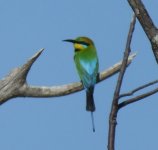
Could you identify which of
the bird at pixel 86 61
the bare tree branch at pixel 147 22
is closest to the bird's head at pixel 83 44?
the bird at pixel 86 61

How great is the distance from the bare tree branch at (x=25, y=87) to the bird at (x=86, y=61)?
12cm

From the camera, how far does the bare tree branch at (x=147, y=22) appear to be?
1043 millimetres

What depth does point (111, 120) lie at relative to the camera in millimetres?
947

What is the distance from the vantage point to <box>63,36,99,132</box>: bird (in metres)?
3.40

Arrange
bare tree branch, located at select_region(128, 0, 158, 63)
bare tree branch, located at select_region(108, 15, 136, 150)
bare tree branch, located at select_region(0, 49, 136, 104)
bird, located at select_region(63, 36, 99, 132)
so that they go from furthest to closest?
bird, located at select_region(63, 36, 99, 132)
bare tree branch, located at select_region(0, 49, 136, 104)
bare tree branch, located at select_region(128, 0, 158, 63)
bare tree branch, located at select_region(108, 15, 136, 150)

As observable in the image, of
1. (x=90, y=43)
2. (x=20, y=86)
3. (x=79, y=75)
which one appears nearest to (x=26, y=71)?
(x=20, y=86)

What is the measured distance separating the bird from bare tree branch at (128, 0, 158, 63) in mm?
2284

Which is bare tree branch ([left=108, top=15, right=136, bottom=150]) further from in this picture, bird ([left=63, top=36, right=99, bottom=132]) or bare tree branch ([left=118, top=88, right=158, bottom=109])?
bird ([left=63, top=36, right=99, bottom=132])

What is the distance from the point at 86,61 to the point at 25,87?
70cm

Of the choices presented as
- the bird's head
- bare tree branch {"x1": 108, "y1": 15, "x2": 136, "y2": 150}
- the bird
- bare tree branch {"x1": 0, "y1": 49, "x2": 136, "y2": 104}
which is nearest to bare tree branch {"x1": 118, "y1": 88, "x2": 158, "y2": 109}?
bare tree branch {"x1": 108, "y1": 15, "x2": 136, "y2": 150}

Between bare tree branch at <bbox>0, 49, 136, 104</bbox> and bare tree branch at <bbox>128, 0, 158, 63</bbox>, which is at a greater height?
bare tree branch at <bbox>128, 0, 158, 63</bbox>

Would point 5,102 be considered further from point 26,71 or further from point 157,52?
point 157,52

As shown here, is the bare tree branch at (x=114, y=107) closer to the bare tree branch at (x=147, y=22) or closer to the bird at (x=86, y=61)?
the bare tree branch at (x=147, y=22)

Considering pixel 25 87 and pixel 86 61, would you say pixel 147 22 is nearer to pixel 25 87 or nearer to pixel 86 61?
pixel 25 87
